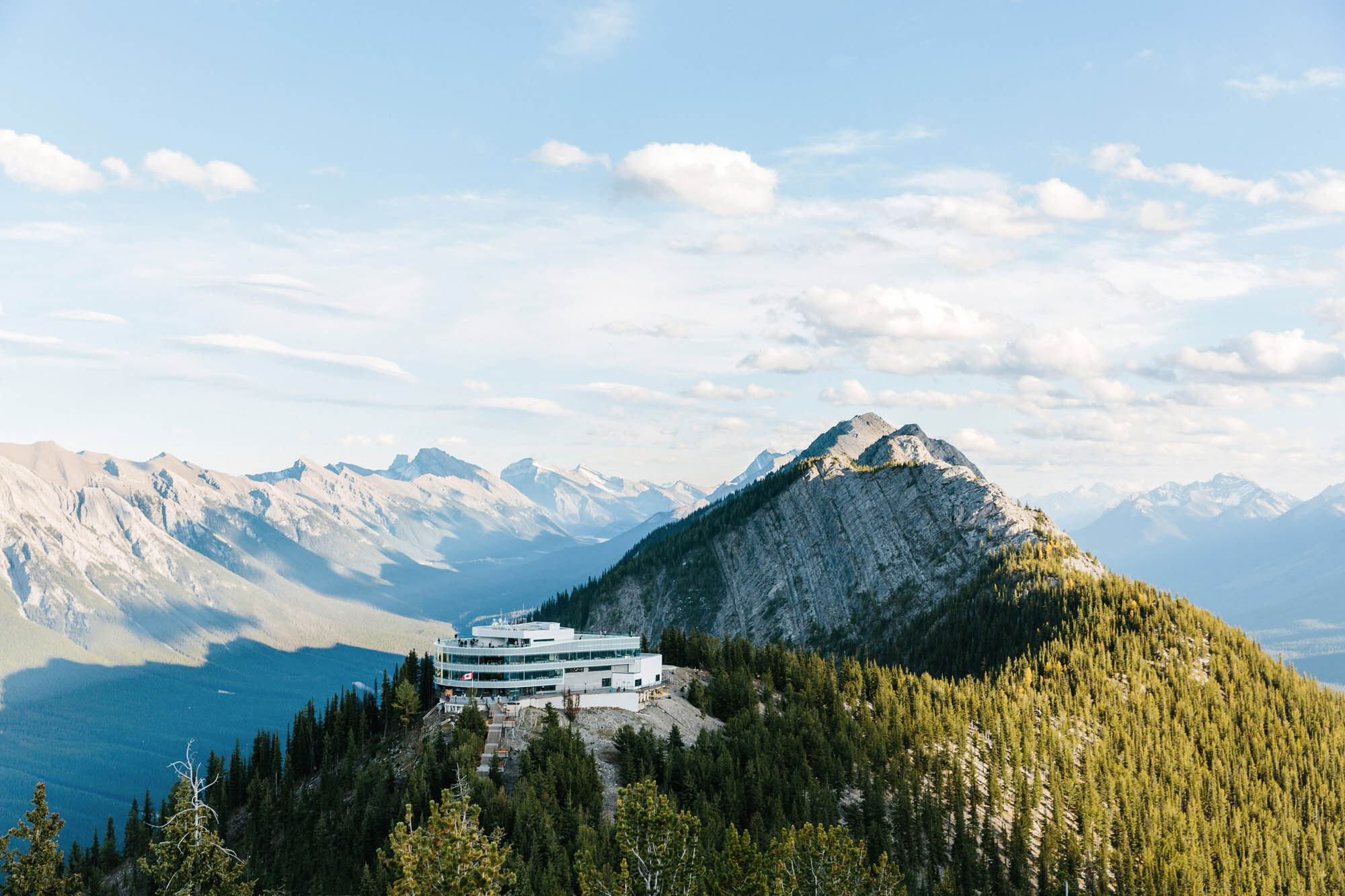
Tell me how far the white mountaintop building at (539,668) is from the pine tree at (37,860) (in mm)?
67908

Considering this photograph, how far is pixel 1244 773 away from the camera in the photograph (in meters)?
181

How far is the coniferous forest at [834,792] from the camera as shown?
103m

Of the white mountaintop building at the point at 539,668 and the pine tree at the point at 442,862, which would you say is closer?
the pine tree at the point at 442,862

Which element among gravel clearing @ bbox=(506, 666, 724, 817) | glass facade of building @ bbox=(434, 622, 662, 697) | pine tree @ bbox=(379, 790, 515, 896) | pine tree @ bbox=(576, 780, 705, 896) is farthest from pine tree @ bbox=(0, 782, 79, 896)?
glass facade of building @ bbox=(434, 622, 662, 697)

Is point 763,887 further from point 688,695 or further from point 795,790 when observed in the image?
point 688,695

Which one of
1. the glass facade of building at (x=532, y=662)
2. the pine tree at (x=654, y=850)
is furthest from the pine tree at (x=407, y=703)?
the pine tree at (x=654, y=850)

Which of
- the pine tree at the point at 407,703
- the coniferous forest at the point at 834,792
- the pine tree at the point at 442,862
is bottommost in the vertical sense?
the coniferous forest at the point at 834,792

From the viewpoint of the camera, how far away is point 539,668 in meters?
149

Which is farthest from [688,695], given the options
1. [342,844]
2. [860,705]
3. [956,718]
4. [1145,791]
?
[1145,791]

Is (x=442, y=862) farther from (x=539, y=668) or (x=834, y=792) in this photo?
(x=539, y=668)

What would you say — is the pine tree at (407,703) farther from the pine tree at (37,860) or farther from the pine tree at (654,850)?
the pine tree at (654,850)

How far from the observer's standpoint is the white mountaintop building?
147625 mm

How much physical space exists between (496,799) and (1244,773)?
144 metres

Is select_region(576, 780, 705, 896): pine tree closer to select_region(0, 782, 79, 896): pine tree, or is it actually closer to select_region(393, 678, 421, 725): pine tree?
select_region(0, 782, 79, 896): pine tree
